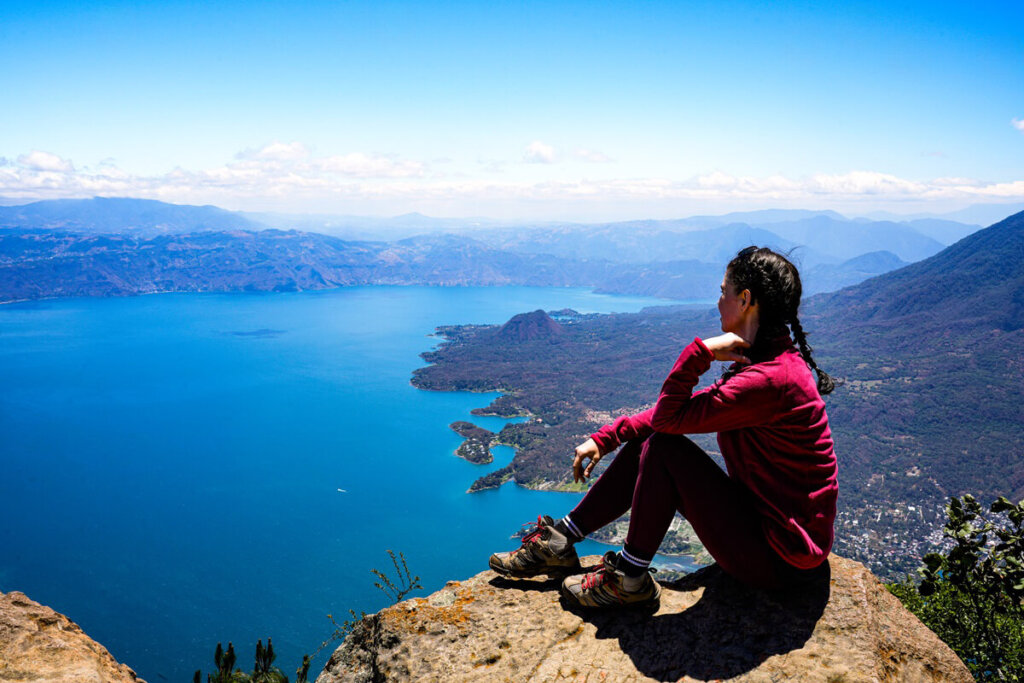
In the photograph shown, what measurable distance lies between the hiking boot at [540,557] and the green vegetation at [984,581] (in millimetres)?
2345

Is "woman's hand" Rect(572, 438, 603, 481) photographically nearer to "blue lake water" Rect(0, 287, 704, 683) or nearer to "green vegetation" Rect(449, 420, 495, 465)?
"blue lake water" Rect(0, 287, 704, 683)

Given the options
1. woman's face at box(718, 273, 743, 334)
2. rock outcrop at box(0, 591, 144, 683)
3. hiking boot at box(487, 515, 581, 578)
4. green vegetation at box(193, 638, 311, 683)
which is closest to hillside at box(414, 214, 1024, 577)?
green vegetation at box(193, 638, 311, 683)

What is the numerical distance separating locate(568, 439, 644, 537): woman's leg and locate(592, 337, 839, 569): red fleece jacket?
416 millimetres

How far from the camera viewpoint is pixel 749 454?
2318mm

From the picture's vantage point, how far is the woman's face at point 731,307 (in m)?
2.38

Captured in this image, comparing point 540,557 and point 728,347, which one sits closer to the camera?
point 728,347

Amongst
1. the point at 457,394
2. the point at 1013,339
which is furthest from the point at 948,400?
the point at 457,394

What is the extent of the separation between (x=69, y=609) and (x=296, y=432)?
102ft

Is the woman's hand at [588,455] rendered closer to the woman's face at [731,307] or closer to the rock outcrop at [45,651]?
the woman's face at [731,307]

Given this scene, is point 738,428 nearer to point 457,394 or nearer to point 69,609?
point 69,609

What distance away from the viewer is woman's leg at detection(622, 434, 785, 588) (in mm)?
2342

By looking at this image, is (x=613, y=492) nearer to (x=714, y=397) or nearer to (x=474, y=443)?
(x=714, y=397)

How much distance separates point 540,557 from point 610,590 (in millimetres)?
473

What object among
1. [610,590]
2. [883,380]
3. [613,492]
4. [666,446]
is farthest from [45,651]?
[883,380]
